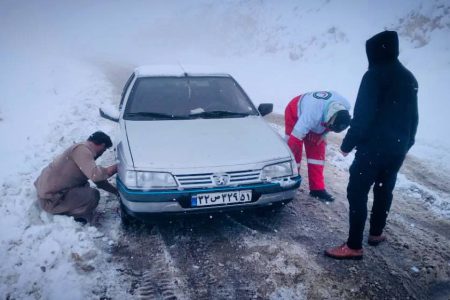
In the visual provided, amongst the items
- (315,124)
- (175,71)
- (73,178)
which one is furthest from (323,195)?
(73,178)

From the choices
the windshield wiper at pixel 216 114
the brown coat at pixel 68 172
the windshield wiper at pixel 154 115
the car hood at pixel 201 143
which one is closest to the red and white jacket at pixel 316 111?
the car hood at pixel 201 143

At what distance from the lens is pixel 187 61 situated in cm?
2402

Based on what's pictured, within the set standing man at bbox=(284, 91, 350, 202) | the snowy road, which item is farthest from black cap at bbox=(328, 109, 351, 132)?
the snowy road

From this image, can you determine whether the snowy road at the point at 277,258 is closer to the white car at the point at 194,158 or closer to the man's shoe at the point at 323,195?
the man's shoe at the point at 323,195

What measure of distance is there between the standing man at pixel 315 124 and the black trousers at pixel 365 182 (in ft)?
3.23

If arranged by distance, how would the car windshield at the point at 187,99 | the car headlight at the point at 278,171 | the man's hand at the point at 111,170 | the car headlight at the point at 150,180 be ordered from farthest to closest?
the car windshield at the point at 187,99 → the man's hand at the point at 111,170 → the car headlight at the point at 278,171 → the car headlight at the point at 150,180

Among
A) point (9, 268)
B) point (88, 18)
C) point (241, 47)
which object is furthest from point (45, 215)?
point (88, 18)

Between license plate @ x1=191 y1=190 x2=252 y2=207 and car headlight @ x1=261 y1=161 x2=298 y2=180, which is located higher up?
car headlight @ x1=261 y1=161 x2=298 y2=180

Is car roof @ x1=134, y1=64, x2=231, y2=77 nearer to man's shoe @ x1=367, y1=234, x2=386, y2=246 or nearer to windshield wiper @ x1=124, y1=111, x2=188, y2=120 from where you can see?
windshield wiper @ x1=124, y1=111, x2=188, y2=120

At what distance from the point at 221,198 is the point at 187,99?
5.83 ft

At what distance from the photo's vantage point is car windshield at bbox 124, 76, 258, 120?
447 centimetres

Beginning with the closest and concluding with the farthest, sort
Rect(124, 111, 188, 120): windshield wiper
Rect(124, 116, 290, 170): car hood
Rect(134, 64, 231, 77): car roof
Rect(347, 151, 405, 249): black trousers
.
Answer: Rect(347, 151, 405, 249): black trousers
Rect(124, 116, 290, 170): car hood
Rect(124, 111, 188, 120): windshield wiper
Rect(134, 64, 231, 77): car roof

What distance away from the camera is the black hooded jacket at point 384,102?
9.87 feet

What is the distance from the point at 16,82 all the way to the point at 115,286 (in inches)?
475
